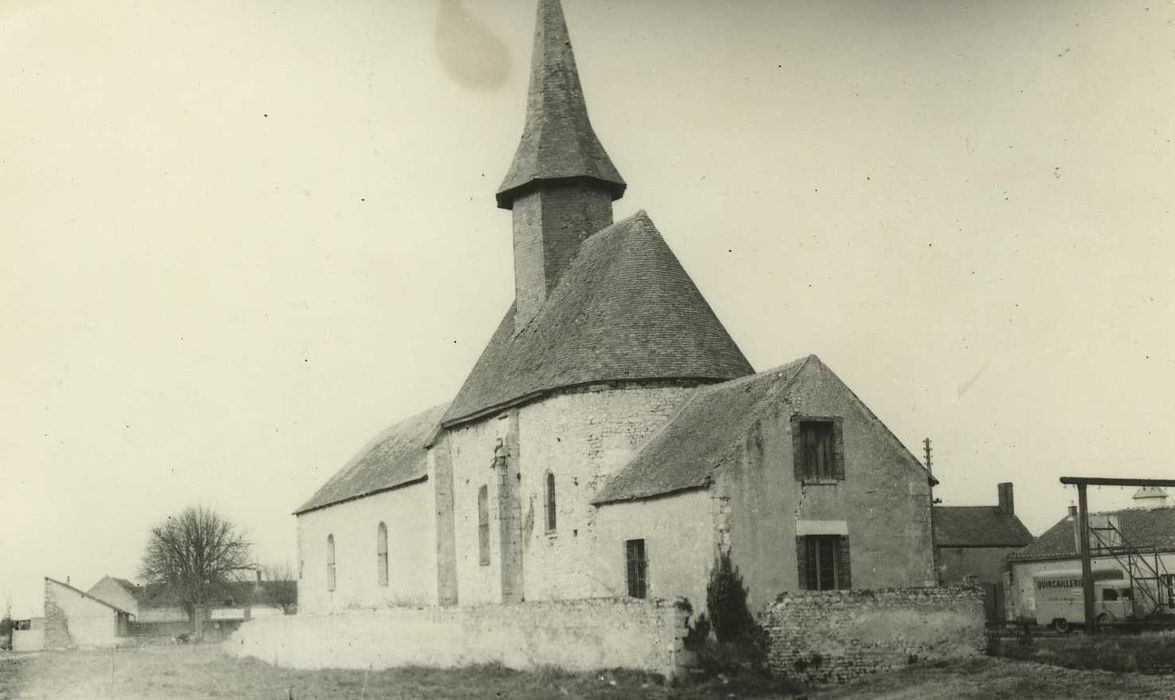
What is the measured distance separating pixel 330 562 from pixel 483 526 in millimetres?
16774

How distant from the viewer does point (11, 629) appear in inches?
2579

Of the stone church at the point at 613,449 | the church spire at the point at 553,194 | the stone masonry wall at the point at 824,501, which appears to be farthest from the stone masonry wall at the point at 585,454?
the church spire at the point at 553,194

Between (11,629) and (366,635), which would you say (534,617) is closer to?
(366,635)

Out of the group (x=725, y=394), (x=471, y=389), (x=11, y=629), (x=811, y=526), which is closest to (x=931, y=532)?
(x=811, y=526)

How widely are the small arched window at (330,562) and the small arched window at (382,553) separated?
545 centimetres

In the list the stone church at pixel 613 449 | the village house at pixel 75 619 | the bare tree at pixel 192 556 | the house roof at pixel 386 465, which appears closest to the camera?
the stone church at pixel 613 449

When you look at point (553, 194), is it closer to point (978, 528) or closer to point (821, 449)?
point (821, 449)

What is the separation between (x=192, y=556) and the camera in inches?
3162

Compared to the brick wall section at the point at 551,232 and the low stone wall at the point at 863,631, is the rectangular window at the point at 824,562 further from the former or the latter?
the brick wall section at the point at 551,232

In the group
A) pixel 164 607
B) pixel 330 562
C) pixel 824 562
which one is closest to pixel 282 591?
pixel 164 607

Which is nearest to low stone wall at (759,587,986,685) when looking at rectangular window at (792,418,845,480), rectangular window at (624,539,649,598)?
rectangular window at (792,418,845,480)

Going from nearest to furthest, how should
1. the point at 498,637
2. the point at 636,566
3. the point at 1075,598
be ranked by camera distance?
the point at 636,566, the point at 498,637, the point at 1075,598

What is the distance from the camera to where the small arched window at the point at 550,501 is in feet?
93.9

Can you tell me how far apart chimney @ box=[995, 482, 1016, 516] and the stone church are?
38.1m
